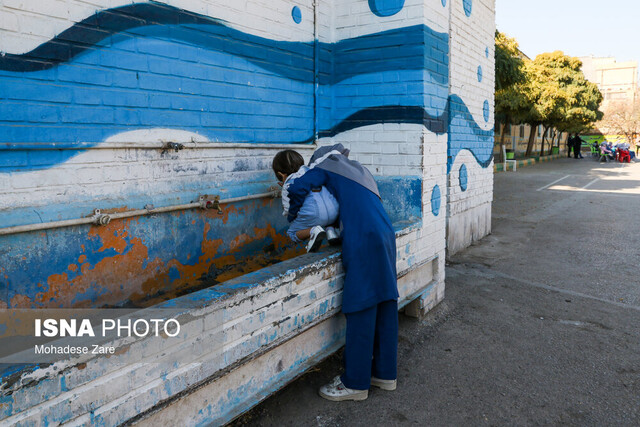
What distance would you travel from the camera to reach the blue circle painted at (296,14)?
418 cm

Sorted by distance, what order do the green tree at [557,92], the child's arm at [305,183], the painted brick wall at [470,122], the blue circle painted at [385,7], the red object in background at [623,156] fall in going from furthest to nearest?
1. the red object in background at [623,156]
2. the green tree at [557,92]
3. the painted brick wall at [470,122]
4. the blue circle painted at [385,7]
5. the child's arm at [305,183]

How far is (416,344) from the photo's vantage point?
3.84 meters

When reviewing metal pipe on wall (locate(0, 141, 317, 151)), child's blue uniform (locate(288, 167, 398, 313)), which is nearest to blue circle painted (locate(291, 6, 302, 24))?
metal pipe on wall (locate(0, 141, 317, 151))

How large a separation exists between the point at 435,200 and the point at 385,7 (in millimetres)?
1808

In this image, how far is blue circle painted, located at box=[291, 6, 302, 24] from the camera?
4.18 metres

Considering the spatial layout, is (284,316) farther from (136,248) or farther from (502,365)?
(502,365)

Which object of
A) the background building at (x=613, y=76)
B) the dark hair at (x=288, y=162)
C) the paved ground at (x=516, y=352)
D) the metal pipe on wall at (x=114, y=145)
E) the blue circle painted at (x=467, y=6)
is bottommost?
the paved ground at (x=516, y=352)

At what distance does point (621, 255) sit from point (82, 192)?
7.00 m

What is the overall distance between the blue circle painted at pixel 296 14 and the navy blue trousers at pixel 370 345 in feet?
8.73

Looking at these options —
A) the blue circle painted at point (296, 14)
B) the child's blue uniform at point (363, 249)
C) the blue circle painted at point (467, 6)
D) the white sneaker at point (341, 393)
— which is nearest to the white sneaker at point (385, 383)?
the white sneaker at point (341, 393)

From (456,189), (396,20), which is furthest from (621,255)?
(396,20)

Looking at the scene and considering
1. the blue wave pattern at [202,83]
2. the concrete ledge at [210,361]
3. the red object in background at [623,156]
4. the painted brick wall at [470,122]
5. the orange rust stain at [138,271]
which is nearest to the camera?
the concrete ledge at [210,361]

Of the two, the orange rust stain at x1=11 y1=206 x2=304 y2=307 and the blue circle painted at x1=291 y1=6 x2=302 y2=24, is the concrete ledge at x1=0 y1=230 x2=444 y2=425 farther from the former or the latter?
the blue circle painted at x1=291 y1=6 x2=302 y2=24

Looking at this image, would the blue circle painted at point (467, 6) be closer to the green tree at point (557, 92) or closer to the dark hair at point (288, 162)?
the dark hair at point (288, 162)
